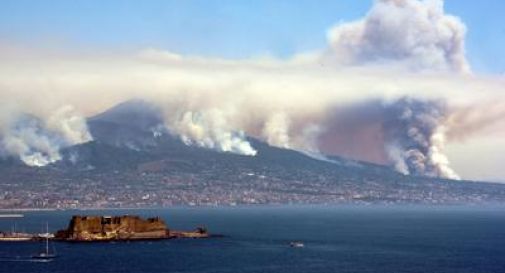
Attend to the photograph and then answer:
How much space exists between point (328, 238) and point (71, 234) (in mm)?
53892

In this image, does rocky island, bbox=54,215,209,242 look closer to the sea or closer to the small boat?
the sea

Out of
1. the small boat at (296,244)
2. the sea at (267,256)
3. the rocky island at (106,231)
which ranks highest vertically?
the rocky island at (106,231)

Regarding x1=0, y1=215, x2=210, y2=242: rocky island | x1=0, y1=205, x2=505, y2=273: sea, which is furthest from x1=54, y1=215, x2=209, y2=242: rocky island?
x1=0, y1=205, x2=505, y2=273: sea

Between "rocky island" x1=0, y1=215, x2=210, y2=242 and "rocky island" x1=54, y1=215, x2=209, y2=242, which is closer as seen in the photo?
"rocky island" x1=54, y1=215, x2=209, y2=242

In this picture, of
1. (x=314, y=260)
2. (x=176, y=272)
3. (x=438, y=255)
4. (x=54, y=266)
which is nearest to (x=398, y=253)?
(x=438, y=255)

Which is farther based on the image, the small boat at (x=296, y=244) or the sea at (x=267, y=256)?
the small boat at (x=296, y=244)

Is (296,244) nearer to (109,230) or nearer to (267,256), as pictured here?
(267,256)

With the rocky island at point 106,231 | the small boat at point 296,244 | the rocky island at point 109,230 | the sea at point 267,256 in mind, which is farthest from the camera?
the rocky island at point 106,231

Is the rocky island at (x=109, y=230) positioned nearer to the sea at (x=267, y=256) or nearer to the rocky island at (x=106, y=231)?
the rocky island at (x=106, y=231)

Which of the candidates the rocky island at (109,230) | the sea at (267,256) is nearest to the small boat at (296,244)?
the sea at (267,256)

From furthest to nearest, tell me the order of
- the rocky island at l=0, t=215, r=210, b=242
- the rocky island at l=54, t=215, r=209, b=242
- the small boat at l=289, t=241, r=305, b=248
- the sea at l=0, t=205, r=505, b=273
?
the rocky island at l=0, t=215, r=210, b=242, the rocky island at l=54, t=215, r=209, b=242, the small boat at l=289, t=241, r=305, b=248, the sea at l=0, t=205, r=505, b=273

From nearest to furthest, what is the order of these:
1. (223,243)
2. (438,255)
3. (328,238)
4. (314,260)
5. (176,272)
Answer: (176,272) → (314,260) → (438,255) → (223,243) → (328,238)

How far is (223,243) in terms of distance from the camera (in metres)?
179

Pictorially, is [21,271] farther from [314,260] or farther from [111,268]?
[314,260]
